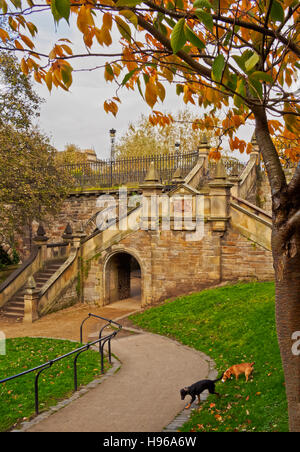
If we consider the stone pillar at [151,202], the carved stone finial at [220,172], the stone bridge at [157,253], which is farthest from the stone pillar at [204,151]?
the carved stone finial at [220,172]

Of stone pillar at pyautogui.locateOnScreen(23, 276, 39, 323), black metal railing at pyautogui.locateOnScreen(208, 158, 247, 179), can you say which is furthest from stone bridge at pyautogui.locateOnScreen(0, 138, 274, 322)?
black metal railing at pyautogui.locateOnScreen(208, 158, 247, 179)

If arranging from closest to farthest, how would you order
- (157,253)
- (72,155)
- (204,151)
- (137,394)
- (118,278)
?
1. (137,394)
2. (157,253)
3. (118,278)
4. (204,151)
5. (72,155)

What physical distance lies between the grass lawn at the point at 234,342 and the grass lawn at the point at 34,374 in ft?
8.38

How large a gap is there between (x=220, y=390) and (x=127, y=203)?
16.6 meters

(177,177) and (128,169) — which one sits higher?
(128,169)

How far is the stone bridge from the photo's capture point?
16.1 m

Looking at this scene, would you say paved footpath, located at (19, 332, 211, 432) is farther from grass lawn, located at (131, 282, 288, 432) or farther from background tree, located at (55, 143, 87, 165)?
background tree, located at (55, 143, 87, 165)

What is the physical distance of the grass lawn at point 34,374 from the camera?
7750 millimetres

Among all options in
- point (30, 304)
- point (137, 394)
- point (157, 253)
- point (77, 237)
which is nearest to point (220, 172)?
point (157, 253)

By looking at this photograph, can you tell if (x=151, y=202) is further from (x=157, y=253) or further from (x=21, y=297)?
(x=21, y=297)

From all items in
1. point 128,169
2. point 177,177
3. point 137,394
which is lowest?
point 137,394

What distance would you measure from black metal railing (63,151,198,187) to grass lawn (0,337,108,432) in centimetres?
1300

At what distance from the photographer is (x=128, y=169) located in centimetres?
2511

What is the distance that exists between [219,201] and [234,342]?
689 centimetres
